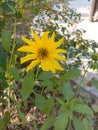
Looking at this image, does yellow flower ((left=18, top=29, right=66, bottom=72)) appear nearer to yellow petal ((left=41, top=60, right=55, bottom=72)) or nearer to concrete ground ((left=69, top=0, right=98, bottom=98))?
yellow petal ((left=41, top=60, right=55, bottom=72))

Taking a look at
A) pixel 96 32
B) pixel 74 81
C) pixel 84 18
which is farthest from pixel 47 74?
pixel 84 18

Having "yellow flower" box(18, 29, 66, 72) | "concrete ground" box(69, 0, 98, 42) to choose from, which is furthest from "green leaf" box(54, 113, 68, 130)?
"concrete ground" box(69, 0, 98, 42)

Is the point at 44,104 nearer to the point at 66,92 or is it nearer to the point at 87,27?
the point at 66,92

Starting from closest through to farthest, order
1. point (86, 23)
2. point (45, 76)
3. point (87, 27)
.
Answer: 1. point (45, 76)
2. point (87, 27)
3. point (86, 23)

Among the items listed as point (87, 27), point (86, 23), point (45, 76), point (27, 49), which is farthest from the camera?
point (86, 23)

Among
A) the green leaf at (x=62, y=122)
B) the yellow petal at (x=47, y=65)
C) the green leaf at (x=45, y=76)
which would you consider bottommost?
the green leaf at (x=62, y=122)

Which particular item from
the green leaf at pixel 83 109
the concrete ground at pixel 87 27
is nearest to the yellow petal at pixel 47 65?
the green leaf at pixel 83 109

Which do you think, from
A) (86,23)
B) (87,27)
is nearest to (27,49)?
(87,27)

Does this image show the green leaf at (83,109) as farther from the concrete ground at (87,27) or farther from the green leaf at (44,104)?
the concrete ground at (87,27)

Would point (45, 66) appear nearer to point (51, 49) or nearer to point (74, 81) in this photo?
point (51, 49)

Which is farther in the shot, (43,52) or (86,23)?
(86,23)

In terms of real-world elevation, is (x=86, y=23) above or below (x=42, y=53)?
below
